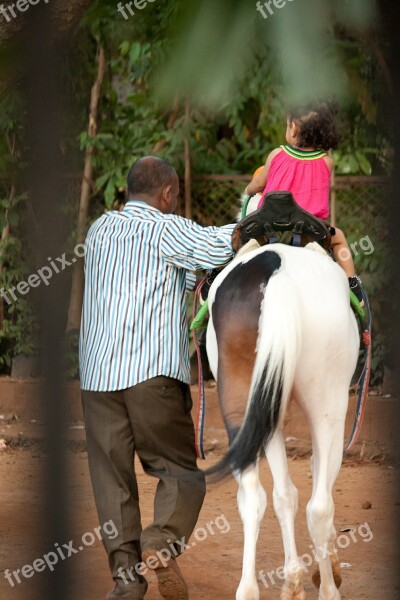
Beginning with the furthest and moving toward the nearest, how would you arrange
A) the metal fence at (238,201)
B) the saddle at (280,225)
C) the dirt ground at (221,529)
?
the metal fence at (238,201) < the dirt ground at (221,529) < the saddle at (280,225)

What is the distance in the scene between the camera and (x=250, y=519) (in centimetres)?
371

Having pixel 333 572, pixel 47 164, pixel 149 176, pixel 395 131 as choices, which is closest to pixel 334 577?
pixel 333 572

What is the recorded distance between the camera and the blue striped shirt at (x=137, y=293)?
3.77m

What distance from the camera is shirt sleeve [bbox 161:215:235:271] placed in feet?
12.3

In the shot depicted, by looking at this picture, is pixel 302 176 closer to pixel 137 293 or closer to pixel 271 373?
Answer: pixel 137 293

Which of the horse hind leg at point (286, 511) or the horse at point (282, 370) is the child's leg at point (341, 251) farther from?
the horse hind leg at point (286, 511)

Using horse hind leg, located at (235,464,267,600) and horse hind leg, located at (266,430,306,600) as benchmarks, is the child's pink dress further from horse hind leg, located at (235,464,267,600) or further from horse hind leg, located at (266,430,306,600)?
horse hind leg, located at (235,464,267,600)

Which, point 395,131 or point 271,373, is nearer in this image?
point 395,131

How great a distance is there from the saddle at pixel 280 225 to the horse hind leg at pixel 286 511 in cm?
71

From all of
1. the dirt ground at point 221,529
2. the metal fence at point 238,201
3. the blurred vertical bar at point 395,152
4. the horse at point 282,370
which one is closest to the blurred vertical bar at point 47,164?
the blurred vertical bar at point 395,152

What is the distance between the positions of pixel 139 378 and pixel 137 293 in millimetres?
292

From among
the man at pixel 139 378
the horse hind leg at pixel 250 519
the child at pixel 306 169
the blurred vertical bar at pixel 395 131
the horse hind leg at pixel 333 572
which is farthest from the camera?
the child at pixel 306 169

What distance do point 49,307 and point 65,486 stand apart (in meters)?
0.32

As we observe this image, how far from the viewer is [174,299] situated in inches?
152
